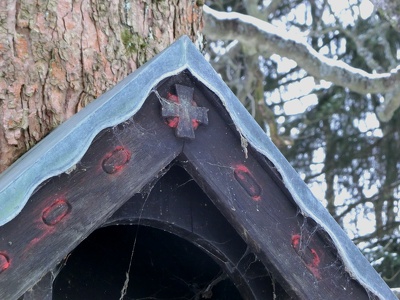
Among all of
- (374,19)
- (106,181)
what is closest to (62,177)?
(106,181)

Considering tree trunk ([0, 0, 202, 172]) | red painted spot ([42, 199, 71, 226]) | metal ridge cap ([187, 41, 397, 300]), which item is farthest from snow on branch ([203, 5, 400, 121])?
red painted spot ([42, 199, 71, 226])

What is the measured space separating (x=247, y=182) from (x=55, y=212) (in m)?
0.41

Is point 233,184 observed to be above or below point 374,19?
below

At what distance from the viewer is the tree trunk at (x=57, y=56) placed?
7.40ft

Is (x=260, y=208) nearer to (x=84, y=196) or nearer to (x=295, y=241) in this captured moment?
(x=295, y=241)

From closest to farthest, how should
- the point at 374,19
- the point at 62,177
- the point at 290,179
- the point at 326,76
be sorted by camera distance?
1. the point at 62,177
2. the point at 290,179
3. the point at 326,76
4. the point at 374,19

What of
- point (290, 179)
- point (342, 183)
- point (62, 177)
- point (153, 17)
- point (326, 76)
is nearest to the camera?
point (62, 177)

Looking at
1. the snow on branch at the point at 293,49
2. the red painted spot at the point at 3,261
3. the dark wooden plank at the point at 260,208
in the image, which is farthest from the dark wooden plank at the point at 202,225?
the snow on branch at the point at 293,49

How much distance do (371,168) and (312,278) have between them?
7.79 metres

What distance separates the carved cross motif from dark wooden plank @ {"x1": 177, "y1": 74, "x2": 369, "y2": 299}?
2 cm

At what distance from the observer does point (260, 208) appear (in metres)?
1.81

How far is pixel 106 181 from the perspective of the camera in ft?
5.70

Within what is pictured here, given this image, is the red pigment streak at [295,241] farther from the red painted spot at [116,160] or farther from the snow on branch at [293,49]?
the snow on branch at [293,49]

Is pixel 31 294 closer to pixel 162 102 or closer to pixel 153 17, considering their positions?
pixel 162 102
